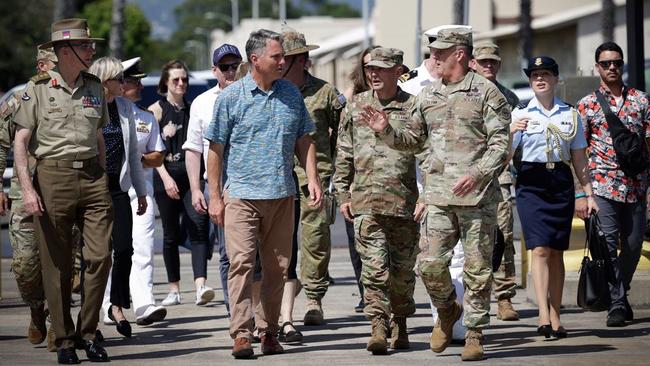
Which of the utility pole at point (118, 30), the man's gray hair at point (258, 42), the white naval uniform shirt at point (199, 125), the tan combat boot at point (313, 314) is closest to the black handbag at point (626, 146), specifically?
the tan combat boot at point (313, 314)

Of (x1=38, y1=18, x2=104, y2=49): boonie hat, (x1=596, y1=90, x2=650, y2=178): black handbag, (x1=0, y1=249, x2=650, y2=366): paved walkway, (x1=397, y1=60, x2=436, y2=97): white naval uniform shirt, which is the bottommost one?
(x1=0, y1=249, x2=650, y2=366): paved walkway

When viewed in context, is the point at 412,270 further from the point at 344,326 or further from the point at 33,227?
the point at 33,227

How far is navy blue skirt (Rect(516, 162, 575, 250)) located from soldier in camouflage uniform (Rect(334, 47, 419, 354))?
0.91 metres

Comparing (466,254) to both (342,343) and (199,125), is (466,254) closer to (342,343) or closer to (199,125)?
(342,343)

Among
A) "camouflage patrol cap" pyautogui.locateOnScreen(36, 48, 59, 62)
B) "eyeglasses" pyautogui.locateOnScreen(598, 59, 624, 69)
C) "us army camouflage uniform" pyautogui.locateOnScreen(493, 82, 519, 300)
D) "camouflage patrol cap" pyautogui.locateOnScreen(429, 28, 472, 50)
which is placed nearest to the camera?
"camouflage patrol cap" pyautogui.locateOnScreen(429, 28, 472, 50)

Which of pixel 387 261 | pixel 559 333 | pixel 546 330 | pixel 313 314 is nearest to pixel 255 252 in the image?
pixel 387 261

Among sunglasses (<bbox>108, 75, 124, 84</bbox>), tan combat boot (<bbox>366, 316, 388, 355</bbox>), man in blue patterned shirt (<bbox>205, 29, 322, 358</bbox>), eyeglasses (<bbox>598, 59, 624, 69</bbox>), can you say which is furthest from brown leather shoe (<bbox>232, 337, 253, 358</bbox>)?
eyeglasses (<bbox>598, 59, 624, 69</bbox>)

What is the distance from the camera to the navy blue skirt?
33.8ft

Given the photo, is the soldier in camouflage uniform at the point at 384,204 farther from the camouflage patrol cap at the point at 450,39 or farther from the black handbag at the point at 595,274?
the black handbag at the point at 595,274

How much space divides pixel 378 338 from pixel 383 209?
0.87 metres

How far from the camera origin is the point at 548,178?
1035 cm

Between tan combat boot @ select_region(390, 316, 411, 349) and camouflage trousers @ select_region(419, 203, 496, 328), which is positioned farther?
tan combat boot @ select_region(390, 316, 411, 349)

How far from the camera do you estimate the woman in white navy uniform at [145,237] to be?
1132 centimetres

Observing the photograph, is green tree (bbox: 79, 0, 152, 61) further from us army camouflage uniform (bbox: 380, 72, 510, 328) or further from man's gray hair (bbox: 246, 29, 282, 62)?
us army camouflage uniform (bbox: 380, 72, 510, 328)
